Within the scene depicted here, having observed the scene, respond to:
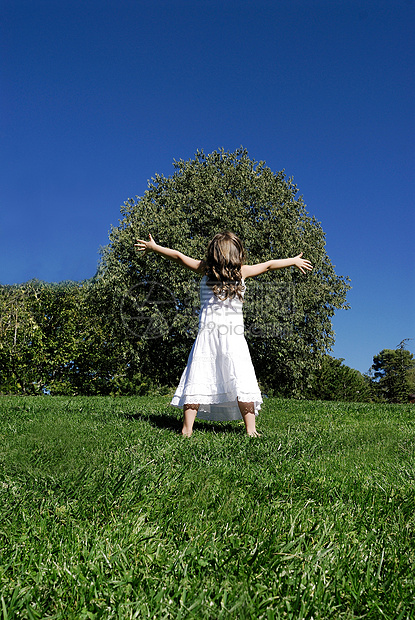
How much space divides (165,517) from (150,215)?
17006mm

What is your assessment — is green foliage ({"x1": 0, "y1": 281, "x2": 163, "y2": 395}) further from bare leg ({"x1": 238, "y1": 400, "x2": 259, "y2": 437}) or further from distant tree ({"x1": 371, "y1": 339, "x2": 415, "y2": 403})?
distant tree ({"x1": 371, "y1": 339, "x2": 415, "y2": 403})

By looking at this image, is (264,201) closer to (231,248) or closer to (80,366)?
(80,366)

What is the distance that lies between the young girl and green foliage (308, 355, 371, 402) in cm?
1926

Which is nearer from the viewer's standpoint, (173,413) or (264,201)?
(173,413)

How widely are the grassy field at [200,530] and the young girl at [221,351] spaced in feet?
1.94

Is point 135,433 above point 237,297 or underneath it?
underneath

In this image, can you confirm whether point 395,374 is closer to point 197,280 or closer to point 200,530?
point 197,280

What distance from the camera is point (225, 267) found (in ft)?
15.3

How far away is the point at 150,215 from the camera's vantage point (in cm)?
1825

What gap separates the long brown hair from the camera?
4.67m

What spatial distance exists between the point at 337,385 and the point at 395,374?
61.2ft

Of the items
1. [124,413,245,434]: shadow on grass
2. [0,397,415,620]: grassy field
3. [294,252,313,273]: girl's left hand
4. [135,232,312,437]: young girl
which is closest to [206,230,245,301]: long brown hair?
[135,232,312,437]: young girl

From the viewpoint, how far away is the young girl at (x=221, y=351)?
14.4 ft

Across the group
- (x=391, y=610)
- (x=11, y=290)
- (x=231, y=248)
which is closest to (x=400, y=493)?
(x=391, y=610)
